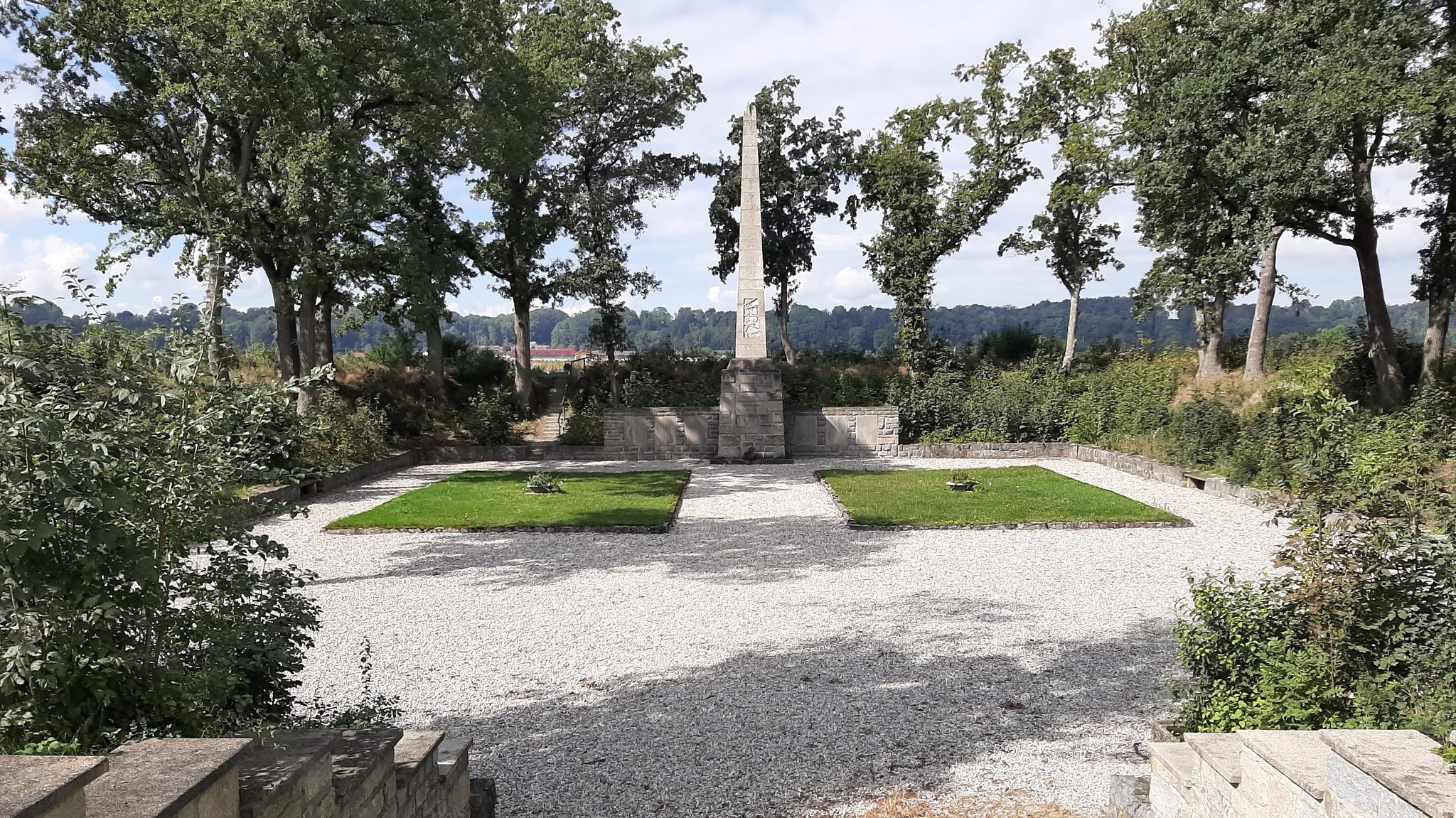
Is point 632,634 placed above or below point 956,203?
below

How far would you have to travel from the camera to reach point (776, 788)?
4047 mm

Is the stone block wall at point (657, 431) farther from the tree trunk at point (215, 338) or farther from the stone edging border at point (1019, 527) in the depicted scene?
the tree trunk at point (215, 338)

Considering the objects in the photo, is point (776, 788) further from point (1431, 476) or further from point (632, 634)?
point (1431, 476)

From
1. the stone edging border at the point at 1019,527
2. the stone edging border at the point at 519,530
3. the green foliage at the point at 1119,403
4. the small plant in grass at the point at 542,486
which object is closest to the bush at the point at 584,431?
the small plant in grass at the point at 542,486

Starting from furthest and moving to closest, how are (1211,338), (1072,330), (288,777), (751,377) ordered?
(1072,330), (1211,338), (751,377), (288,777)

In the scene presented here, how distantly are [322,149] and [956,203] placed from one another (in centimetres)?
1982

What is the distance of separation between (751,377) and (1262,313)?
1300 centimetres

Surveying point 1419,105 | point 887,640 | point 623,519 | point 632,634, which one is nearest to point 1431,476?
point 887,640

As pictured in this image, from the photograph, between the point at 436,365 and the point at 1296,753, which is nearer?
the point at 1296,753

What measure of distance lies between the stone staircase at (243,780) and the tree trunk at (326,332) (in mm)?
18481

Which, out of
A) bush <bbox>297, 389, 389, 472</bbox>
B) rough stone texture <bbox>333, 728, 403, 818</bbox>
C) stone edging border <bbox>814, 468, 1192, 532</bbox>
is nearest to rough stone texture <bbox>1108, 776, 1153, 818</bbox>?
rough stone texture <bbox>333, 728, 403, 818</bbox>

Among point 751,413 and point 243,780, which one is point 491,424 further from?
point 243,780

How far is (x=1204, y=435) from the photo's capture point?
14.7 m

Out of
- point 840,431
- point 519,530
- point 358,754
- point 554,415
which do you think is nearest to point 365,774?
point 358,754
